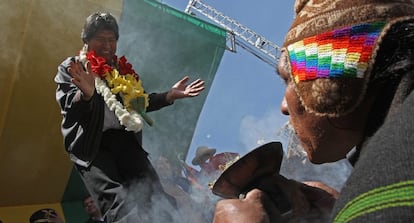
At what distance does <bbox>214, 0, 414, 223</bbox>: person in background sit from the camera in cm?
73

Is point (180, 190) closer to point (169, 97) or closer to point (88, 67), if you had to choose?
point (169, 97)

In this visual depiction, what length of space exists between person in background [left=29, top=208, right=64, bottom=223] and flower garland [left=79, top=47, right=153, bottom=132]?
3.62 ft

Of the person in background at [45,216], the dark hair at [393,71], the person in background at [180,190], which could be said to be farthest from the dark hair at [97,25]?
the dark hair at [393,71]

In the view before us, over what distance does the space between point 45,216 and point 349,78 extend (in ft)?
10.2

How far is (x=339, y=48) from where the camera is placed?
92 cm

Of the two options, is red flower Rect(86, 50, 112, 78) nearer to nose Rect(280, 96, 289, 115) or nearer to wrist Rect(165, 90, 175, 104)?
wrist Rect(165, 90, 175, 104)

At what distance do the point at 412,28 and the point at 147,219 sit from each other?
1854 mm

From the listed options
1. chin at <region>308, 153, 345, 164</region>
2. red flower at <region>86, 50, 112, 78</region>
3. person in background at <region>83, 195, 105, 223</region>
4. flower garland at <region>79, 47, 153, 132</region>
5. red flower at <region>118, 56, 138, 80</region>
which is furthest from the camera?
person in background at <region>83, 195, 105, 223</region>

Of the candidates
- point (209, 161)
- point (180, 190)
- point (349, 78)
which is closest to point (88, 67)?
point (180, 190)

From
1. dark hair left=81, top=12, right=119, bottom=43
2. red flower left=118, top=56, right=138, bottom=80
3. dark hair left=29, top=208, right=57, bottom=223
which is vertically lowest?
dark hair left=29, top=208, right=57, bottom=223

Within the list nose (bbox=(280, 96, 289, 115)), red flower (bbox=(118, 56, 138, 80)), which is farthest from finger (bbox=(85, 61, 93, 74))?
nose (bbox=(280, 96, 289, 115))

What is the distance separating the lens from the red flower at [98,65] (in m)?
2.91

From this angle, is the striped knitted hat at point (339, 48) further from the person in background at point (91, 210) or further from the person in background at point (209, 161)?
the person in background at point (91, 210)

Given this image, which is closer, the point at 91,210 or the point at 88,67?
the point at 88,67
